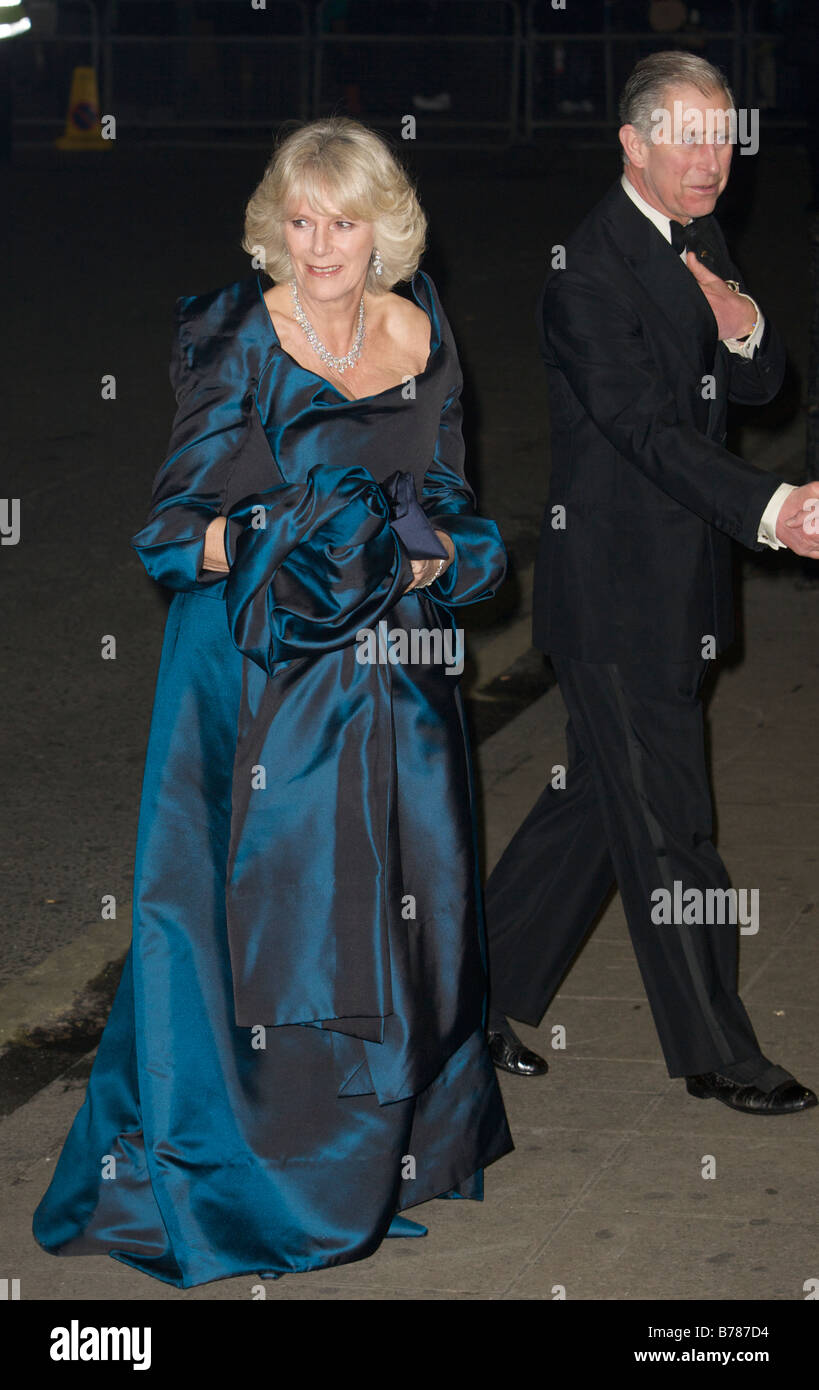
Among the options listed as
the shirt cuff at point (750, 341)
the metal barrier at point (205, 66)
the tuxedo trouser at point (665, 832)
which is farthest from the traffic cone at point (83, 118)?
the tuxedo trouser at point (665, 832)

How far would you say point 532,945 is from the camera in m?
4.84

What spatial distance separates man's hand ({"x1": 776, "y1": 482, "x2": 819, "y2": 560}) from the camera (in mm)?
4078

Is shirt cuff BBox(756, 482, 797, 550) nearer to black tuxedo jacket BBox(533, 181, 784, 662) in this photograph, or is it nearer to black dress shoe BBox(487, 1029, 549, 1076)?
black tuxedo jacket BBox(533, 181, 784, 662)

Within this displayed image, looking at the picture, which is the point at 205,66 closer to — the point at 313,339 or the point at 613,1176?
the point at 313,339

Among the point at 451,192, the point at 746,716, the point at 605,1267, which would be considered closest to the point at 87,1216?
the point at 605,1267

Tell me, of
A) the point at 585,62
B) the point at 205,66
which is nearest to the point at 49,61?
the point at 205,66

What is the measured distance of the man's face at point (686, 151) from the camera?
417cm

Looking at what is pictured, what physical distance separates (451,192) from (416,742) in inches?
597

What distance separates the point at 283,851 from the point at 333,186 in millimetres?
1252

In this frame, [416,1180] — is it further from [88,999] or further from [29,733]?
[29,733]

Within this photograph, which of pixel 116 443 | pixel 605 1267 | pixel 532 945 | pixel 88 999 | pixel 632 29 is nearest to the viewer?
pixel 605 1267

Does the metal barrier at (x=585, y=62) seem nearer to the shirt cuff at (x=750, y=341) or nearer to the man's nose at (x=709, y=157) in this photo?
the shirt cuff at (x=750, y=341)

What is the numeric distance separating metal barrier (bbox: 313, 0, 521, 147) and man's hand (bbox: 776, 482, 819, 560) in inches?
699

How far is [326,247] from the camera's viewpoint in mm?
3859
